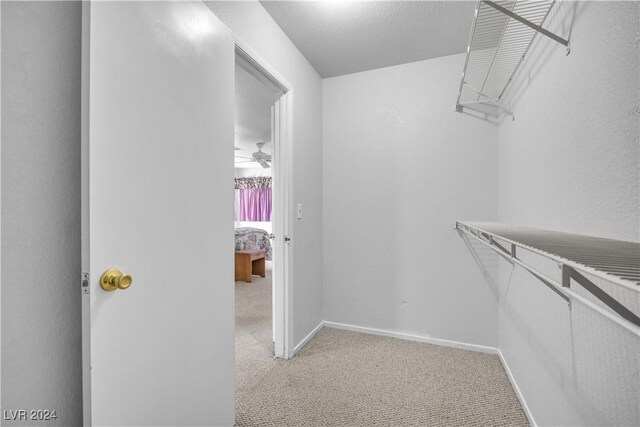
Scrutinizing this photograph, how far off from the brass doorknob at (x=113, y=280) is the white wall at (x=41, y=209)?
12cm

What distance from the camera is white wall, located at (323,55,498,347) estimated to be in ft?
7.41

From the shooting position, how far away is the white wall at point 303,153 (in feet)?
5.85

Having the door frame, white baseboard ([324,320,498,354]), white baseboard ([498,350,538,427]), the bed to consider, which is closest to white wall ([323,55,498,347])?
white baseboard ([324,320,498,354])

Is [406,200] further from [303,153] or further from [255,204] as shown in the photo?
[255,204]

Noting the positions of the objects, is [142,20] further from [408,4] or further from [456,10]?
[456,10]

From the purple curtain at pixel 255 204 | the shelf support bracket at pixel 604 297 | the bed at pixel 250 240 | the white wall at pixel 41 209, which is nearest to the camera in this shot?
the shelf support bracket at pixel 604 297

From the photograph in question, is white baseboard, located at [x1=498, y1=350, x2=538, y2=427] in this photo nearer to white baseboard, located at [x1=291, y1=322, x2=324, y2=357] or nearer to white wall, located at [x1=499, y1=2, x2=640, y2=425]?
white wall, located at [x1=499, y1=2, x2=640, y2=425]

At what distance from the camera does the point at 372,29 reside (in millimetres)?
1972

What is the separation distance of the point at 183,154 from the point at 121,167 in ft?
0.81

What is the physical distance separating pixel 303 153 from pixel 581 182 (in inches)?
67.6

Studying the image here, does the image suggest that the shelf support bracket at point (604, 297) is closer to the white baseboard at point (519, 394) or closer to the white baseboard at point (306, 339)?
the white baseboard at point (519, 394)

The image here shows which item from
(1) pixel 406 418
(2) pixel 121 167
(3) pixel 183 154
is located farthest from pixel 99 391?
(1) pixel 406 418

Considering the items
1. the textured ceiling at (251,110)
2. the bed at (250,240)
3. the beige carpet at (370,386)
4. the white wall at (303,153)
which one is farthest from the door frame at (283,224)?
the bed at (250,240)

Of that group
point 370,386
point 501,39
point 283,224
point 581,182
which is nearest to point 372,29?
point 501,39
